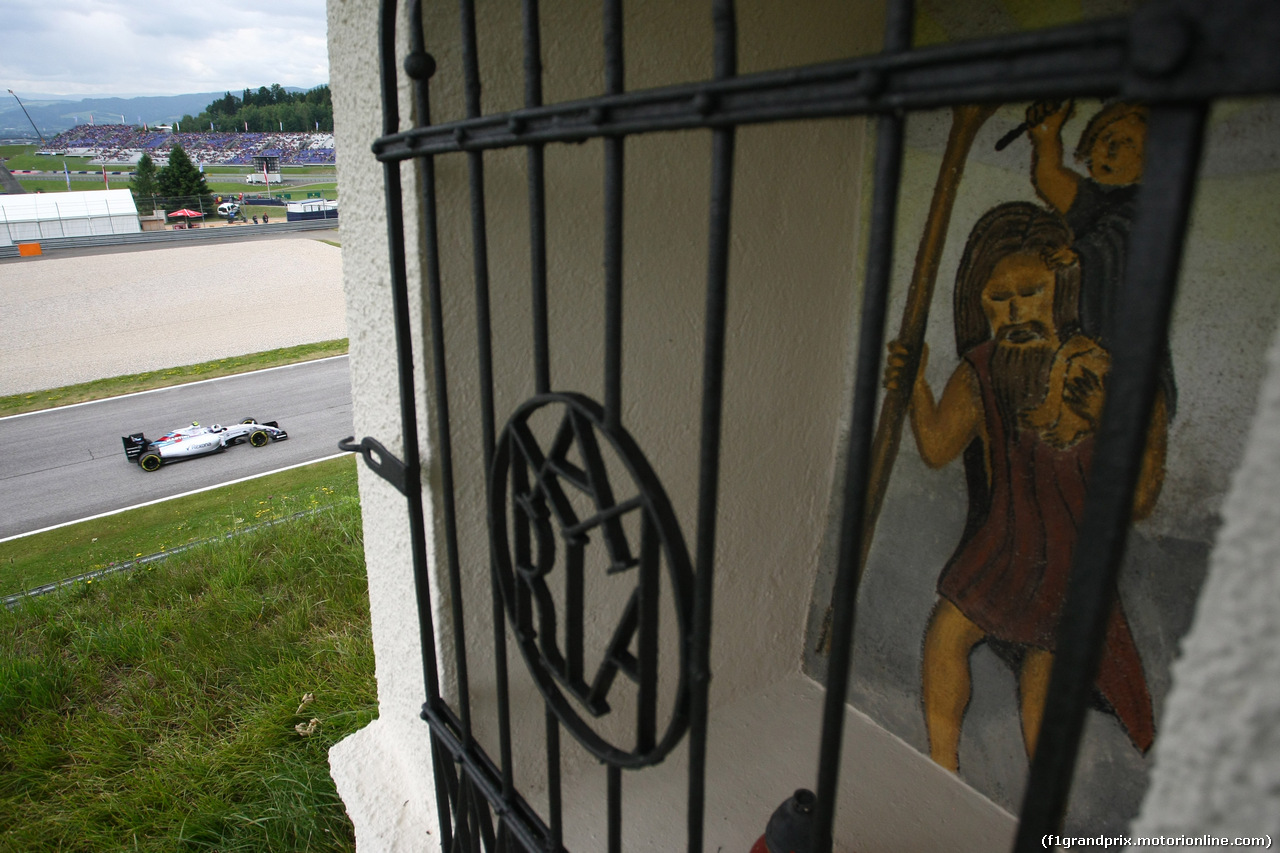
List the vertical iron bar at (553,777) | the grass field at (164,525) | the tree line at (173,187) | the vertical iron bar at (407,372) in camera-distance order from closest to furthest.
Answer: the vertical iron bar at (553,777) < the vertical iron bar at (407,372) < the grass field at (164,525) < the tree line at (173,187)

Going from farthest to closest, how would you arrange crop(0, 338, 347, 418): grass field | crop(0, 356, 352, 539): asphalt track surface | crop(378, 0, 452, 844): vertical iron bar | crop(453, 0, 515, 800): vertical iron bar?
crop(0, 338, 347, 418): grass field → crop(0, 356, 352, 539): asphalt track surface → crop(378, 0, 452, 844): vertical iron bar → crop(453, 0, 515, 800): vertical iron bar

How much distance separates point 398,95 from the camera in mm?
1286

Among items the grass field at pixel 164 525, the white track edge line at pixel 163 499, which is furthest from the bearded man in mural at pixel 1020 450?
the white track edge line at pixel 163 499

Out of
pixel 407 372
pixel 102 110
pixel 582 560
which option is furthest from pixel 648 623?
pixel 102 110

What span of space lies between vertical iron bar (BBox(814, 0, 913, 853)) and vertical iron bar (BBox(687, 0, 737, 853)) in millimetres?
133

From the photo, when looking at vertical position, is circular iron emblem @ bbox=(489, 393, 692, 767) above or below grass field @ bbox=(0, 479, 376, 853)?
above

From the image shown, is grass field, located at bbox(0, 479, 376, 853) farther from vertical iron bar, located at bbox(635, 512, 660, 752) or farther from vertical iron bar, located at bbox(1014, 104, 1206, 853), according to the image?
vertical iron bar, located at bbox(1014, 104, 1206, 853)

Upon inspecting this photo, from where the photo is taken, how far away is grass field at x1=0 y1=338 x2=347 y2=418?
11.7m

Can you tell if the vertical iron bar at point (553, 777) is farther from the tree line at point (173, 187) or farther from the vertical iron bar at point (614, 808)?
the tree line at point (173, 187)

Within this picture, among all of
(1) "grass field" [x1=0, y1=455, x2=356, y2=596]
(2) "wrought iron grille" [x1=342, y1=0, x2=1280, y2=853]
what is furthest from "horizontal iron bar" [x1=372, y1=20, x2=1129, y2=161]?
(1) "grass field" [x1=0, y1=455, x2=356, y2=596]

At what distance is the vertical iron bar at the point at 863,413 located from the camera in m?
0.55

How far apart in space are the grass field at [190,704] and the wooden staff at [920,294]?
193 centimetres

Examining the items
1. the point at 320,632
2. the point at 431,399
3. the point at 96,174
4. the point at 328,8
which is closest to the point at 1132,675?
the point at 431,399

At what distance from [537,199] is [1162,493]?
1485 mm
